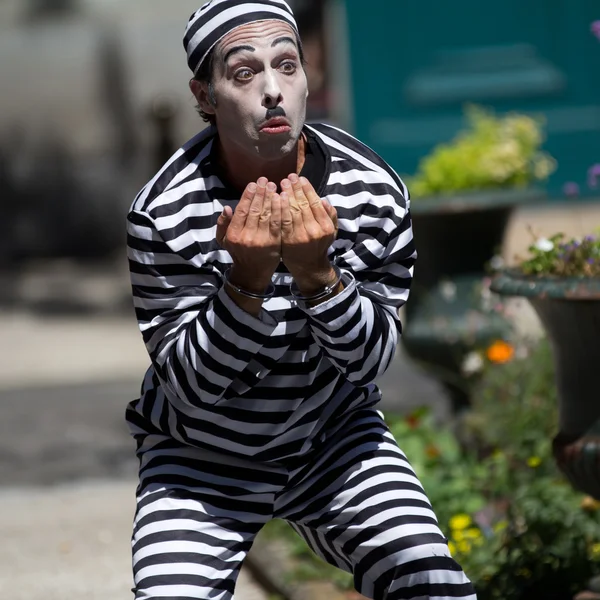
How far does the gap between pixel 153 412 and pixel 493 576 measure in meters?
1.39

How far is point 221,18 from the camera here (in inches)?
101

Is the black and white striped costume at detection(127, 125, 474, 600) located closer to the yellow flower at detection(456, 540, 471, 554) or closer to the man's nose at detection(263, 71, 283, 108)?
the man's nose at detection(263, 71, 283, 108)

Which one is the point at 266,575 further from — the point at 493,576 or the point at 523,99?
the point at 523,99

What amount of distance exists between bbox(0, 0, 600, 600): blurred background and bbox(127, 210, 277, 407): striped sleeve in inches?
102

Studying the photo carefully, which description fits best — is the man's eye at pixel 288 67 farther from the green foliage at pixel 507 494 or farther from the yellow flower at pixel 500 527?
the yellow flower at pixel 500 527

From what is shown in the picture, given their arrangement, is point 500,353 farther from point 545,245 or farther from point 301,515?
point 301,515

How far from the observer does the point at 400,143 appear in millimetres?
9148

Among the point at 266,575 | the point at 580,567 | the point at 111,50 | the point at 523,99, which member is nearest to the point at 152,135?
the point at 111,50

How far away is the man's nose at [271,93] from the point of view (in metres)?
2.52

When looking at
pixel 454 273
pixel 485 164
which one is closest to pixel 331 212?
pixel 454 273

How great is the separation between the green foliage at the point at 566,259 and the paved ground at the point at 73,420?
998mm

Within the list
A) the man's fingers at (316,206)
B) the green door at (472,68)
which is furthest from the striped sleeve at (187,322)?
the green door at (472,68)

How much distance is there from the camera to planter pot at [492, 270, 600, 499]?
3.22m

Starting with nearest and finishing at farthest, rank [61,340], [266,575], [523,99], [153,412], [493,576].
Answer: [153,412]
[493,576]
[266,575]
[61,340]
[523,99]
